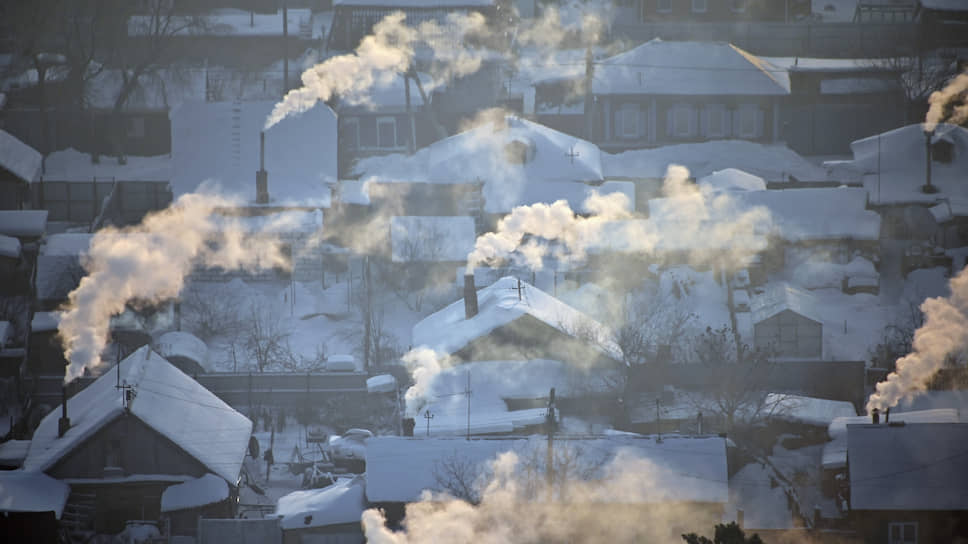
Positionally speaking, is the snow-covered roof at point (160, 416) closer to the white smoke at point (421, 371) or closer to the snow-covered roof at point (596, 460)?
the snow-covered roof at point (596, 460)

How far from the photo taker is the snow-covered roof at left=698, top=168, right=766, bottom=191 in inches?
1692

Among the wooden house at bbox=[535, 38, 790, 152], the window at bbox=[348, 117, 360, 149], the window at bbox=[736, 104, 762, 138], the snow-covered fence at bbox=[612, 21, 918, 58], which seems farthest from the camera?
the snow-covered fence at bbox=[612, 21, 918, 58]

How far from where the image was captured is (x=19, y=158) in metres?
44.6

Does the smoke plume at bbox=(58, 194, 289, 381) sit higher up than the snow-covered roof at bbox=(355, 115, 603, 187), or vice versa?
the snow-covered roof at bbox=(355, 115, 603, 187)

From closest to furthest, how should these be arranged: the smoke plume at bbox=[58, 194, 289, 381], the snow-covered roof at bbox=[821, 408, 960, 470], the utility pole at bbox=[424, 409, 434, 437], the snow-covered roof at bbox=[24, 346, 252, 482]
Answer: the snow-covered roof at bbox=[24, 346, 252, 482] → the snow-covered roof at bbox=[821, 408, 960, 470] → the utility pole at bbox=[424, 409, 434, 437] → the smoke plume at bbox=[58, 194, 289, 381]

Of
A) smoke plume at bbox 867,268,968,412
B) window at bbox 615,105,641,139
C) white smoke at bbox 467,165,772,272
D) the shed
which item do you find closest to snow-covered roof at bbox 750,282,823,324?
the shed

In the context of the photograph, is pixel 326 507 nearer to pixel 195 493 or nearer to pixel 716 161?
pixel 195 493

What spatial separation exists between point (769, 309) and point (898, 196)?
7.20 m

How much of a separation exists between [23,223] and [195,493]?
14.0m

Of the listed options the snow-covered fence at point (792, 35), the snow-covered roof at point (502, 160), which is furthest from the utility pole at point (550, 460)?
the snow-covered fence at point (792, 35)

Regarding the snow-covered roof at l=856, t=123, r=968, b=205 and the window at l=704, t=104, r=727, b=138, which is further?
the window at l=704, t=104, r=727, b=138

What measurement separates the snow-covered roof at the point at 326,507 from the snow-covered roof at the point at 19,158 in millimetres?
17806

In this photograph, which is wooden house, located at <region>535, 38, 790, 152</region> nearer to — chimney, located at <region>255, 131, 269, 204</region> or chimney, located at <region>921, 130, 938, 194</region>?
chimney, located at <region>921, 130, 938, 194</region>

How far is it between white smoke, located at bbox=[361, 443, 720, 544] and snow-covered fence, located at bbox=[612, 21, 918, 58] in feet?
88.2
